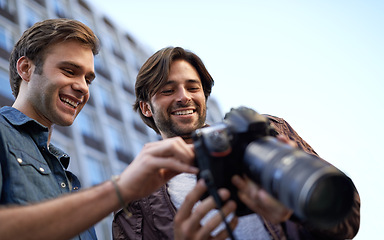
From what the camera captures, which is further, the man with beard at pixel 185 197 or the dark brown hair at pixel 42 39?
the dark brown hair at pixel 42 39

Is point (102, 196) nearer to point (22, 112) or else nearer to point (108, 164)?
point (22, 112)

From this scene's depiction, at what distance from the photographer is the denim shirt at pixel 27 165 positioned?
5.61ft

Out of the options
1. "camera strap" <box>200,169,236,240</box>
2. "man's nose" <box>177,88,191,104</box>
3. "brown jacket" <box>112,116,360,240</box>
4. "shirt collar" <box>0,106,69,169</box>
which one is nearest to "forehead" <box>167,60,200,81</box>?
"man's nose" <box>177,88,191,104</box>

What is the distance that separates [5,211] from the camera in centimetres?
125

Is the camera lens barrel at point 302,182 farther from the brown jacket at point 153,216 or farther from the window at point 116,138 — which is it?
the window at point 116,138

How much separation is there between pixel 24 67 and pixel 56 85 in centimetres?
32

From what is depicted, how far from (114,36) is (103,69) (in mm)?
4080

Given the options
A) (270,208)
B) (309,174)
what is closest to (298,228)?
(270,208)

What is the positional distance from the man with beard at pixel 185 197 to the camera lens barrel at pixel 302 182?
0.32ft

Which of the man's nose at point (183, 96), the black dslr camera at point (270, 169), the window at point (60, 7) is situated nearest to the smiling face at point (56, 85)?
the man's nose at point (183, 96)

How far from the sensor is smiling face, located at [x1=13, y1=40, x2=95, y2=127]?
7.50ft

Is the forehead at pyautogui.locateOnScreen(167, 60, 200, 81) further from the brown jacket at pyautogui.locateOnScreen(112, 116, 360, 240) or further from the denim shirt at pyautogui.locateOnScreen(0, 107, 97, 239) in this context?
the denim shirt at pyautogui.locateOnScreen(0, 107, 97, 239)

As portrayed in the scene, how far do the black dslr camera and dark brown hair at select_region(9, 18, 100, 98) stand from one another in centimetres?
149

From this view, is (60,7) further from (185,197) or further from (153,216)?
(185,197)
